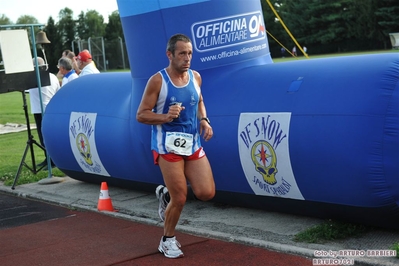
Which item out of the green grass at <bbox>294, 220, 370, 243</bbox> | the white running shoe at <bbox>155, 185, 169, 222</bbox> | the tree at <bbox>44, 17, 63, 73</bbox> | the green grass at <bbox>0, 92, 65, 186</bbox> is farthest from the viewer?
the tree at <bbox>44, 17, 63, 73</bbox>

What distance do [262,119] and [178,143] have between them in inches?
49.0

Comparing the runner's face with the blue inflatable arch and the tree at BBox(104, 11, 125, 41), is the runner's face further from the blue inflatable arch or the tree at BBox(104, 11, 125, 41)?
the tree at BBox(104, 11, 125, 41)

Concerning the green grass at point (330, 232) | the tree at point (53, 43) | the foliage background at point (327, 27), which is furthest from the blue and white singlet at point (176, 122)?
the tree at point (53, 43)

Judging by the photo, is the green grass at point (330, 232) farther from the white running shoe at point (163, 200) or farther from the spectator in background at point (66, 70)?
the spectator in background at point (66, 70)

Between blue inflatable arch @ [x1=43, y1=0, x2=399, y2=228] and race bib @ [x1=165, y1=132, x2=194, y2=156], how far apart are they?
112cm

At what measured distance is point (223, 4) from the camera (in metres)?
7.53

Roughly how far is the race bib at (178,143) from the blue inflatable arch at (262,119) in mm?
1118

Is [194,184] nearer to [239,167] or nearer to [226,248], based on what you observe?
[226,248]

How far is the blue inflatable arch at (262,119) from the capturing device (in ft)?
19.5

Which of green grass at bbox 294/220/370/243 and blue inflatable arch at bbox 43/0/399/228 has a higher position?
blue inflatable arch at bbox 43/0/399/228

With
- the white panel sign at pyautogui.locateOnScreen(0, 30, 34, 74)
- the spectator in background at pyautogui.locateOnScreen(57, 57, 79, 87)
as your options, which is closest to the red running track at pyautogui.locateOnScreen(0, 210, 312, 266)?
the white panel sign at pyautogui.locateOnScreen(0, 30, 34, 74)

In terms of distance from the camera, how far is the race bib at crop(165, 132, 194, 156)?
5.80 m

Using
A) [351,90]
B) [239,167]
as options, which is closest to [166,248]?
[239,167]

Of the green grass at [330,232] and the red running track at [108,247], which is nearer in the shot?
the red running track at [108,247]
